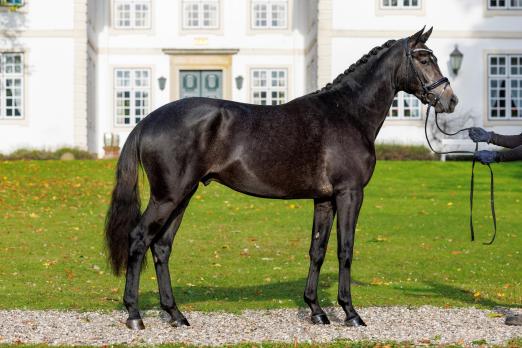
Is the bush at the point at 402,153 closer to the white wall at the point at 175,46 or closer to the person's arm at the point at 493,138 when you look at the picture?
the white wall at the point at 175,46

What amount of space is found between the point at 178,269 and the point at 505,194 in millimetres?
10910

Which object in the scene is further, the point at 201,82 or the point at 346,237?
the point at 201,82

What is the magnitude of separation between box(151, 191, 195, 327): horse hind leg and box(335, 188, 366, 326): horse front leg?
1256 mm

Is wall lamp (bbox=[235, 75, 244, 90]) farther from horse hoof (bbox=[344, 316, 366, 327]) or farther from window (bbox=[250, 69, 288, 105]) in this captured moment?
horse hoof (bbox=[344, 316, 366, 327])

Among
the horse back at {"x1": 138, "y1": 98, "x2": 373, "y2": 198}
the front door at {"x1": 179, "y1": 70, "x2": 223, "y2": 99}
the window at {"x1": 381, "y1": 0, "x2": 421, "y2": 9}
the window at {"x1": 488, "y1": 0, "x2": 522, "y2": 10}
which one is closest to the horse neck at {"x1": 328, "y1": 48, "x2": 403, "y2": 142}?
the horse back at {"x1": 138, "y1": 98, "x2": 373, "y2": 198}

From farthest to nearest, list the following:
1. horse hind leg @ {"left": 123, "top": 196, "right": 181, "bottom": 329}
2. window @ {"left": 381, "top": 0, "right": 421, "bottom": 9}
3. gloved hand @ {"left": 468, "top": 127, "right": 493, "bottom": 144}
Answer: window @ {"left": 381, "top": 0, "right": 421, "bottom": 9} → gloved hand @ {"left": 468, "top": 127, "right": 493, "bottom": 144} → horse hind leg @ {"left": 123, "top": 196, "right": 181, "bottom": 329}

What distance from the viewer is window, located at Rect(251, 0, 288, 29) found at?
3547 cm

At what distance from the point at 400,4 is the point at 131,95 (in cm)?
1013

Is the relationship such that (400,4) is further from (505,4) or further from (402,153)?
(402,153)

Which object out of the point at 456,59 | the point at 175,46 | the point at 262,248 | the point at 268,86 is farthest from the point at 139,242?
the point at 175,46

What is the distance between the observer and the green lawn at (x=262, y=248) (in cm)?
1001

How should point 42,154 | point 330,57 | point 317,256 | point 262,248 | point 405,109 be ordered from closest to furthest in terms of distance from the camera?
point 317,256 → point 262,248 → point 42,154 → point 330,57 → point 405,109

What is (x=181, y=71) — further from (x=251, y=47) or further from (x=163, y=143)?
(x=163, y=143)

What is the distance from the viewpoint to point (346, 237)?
7.85 m
